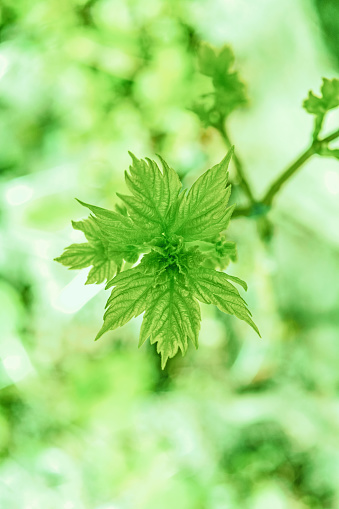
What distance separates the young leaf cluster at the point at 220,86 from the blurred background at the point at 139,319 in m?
0.90

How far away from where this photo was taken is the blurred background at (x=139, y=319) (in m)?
2.27

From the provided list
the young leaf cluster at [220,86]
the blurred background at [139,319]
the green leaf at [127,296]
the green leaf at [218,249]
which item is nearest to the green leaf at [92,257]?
the green leaf at [127,296]

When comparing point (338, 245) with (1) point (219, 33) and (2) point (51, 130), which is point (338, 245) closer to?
(1) point (219, 33)

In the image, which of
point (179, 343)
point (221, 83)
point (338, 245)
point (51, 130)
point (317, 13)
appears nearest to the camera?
point (179, 343)

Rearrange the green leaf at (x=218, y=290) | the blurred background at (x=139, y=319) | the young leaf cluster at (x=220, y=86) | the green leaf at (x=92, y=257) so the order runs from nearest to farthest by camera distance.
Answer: the green leaf at (x=218, y=290)
the green leaf at (x=92, y=257)
the young leaf cluster at (x=220, y=86)
the blurred background at (x=139, y=319)

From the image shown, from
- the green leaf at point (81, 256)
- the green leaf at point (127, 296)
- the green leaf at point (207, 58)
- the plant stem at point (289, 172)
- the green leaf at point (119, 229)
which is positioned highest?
the green leaf at point (207, 58)

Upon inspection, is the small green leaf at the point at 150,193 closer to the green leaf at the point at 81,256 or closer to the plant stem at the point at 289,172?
the green leaf at the point at 81,256

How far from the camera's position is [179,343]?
92 centimetres

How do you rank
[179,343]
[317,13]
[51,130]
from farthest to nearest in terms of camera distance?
[51,130]
[317,13]
[179,343]

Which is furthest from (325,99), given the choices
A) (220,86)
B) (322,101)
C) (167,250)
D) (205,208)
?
(167,250)

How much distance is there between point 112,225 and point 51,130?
71.1 inches

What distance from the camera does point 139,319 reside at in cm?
239

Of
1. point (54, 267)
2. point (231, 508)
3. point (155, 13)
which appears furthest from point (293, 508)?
point (155, 13)

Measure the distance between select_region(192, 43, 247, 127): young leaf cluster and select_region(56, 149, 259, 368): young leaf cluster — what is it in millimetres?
518
